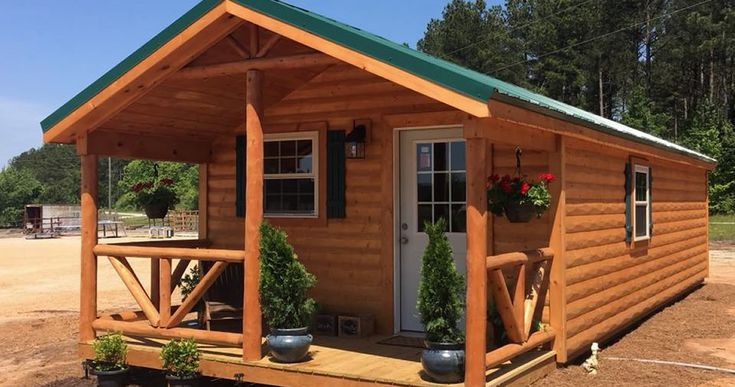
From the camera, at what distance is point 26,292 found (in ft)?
43.4

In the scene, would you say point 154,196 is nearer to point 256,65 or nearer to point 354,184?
point 354,184

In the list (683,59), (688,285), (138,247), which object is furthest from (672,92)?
(138,247)

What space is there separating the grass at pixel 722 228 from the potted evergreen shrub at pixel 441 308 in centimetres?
2240

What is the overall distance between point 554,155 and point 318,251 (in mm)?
2687

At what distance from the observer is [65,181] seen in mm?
94625

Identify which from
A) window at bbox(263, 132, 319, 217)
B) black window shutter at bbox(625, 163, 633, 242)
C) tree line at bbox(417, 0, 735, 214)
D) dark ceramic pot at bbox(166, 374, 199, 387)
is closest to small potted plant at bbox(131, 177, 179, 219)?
window at bbox(263, 132, 319, 217)

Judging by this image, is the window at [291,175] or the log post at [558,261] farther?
the window at [291,175]

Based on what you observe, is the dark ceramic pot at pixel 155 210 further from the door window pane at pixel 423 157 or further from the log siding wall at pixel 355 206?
the door window pane at pixel 423 157

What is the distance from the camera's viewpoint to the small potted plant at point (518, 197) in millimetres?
5406

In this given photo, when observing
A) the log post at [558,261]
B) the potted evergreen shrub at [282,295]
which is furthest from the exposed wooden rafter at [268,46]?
the log post at [558,261]

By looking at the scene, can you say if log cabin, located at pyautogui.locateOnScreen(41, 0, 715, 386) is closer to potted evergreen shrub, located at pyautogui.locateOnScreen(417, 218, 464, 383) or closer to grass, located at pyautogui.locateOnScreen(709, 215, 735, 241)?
potted evergreen shrub, located at pyautogui.locateOnScreen(417, 218, 464, 383)

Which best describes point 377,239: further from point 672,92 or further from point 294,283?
point 672,92

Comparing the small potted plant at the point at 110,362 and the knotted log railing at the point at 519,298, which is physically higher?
the knotted log railing at the point at 519,298

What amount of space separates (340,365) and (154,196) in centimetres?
353
